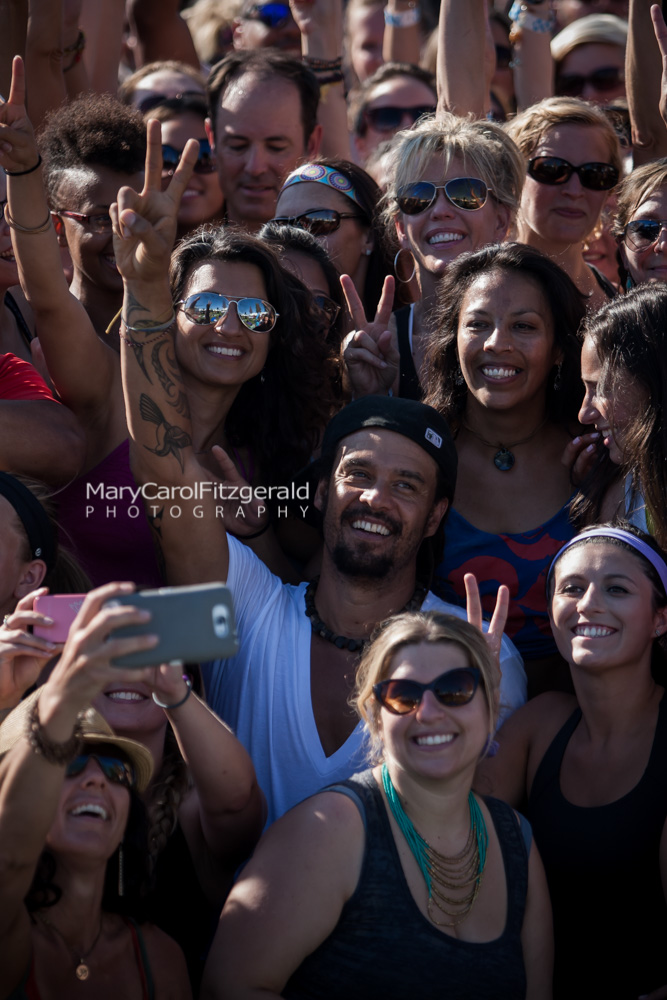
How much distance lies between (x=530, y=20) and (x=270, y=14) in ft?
4.92

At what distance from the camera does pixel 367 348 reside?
4070 millimetres

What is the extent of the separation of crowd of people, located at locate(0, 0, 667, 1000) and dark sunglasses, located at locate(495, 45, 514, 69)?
126cm

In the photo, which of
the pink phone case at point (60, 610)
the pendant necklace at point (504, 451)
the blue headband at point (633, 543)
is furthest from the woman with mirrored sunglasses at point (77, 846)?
the pendant necklace at point (504, 451)

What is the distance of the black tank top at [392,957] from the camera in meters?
2.60

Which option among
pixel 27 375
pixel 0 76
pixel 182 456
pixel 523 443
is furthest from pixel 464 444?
pixel 0 76

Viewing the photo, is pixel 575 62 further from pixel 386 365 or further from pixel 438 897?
pixel 438 897

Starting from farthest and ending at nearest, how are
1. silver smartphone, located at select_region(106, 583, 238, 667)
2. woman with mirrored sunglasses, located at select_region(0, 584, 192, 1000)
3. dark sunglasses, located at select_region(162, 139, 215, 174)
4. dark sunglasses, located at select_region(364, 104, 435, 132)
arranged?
dark sunglasses, located at select_region(364, 104, 435, 132)
dark sunglasses, located at select_region(162, 139, 215, 174)
woman with mirrored sunglasses, located at select_region(0, 584, 192, 1000)
silver smartphone, located at select_region(106, 583, 238, 667)

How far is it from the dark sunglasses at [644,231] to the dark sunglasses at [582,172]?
416mm

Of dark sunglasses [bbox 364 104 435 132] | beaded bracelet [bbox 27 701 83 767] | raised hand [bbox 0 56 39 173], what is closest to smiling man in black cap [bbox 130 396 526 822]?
raised hand [bbox 0 56 39 173]

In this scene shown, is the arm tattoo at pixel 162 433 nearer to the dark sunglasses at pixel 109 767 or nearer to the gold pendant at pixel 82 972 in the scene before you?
the dark sunglasses at pixel 109 767

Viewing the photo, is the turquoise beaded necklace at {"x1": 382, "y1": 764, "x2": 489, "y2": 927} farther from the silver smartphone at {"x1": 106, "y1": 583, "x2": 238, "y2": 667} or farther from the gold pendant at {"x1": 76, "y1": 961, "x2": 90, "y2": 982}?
the silver smartphone at {"x1": 106, "y1": 583, "x2": 238, "y2": 667}

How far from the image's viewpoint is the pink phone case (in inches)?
95.3

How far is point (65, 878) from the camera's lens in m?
2.56

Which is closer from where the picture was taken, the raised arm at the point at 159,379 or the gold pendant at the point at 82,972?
the gold pendant at the point at 82,972
